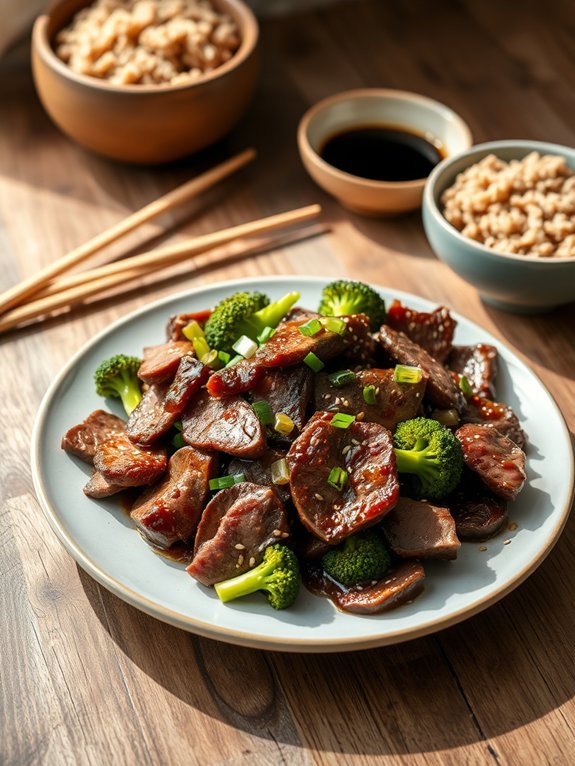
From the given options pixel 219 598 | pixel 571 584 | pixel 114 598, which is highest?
pixel 219 598

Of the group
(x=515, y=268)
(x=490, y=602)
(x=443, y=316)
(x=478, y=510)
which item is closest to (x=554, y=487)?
(x=478, y=510)

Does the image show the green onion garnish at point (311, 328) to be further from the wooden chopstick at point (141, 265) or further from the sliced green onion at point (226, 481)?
the wooden chopstick at point (141, 265)

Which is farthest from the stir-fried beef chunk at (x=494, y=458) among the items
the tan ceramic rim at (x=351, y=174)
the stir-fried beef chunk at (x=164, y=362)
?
the tan ceramic rim at (x=351, y=174)

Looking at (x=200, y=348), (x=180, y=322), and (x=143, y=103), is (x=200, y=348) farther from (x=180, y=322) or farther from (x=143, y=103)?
(x=143, y=103)

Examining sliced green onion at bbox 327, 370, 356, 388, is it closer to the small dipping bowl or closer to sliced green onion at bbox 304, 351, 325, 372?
sliced green onion at bbox 304, 351, 325, 372

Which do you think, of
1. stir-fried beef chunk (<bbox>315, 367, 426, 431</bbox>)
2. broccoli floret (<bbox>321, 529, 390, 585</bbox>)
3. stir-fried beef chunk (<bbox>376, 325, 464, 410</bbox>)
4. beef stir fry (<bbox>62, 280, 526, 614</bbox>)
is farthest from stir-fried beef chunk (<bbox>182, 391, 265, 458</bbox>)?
stir-fried beef chunk (<bbox>376, 325, 464, 410</bbox>)

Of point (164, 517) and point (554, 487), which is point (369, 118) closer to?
point (554, 487)

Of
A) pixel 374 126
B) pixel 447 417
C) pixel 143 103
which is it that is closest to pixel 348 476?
pixel 447 417
